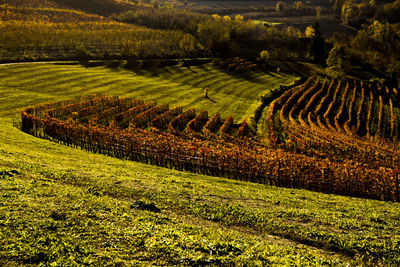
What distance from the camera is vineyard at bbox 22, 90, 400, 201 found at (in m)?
38.1

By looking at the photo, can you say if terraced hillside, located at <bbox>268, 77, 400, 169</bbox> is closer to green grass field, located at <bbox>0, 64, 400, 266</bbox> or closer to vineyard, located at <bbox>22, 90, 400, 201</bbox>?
vineyard, located at <bbox>22, 90, 400, 201</bbox>

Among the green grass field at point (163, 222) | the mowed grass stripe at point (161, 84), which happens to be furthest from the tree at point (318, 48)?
the green grass field at point (163, 222)

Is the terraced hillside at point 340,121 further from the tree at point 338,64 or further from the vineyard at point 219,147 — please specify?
the tree at point 338,64

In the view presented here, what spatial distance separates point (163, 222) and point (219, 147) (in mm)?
28741

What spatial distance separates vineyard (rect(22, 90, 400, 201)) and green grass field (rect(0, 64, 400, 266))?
6.52m

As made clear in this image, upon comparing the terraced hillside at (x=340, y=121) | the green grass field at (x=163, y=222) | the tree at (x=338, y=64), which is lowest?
the terraced hillside at (x=340, y=121)

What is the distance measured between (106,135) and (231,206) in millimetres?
29871

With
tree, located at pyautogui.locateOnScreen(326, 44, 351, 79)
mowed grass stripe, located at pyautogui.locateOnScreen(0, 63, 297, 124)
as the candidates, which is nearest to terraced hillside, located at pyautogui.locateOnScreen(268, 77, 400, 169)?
tree, located at pyautogui.locateOnScreen(326, 44, 351, 79)

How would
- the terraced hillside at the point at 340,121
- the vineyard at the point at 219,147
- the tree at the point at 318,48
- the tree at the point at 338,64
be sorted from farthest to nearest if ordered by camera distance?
the tree at the point at 318,48
the tree at the point at 338,64
the terraced hillside at the point at 340,121
the vineyard at the point at 219,147

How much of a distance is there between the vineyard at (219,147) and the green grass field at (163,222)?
21.4ft

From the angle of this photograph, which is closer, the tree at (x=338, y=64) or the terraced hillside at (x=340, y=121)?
the terraced hillside at (x=340, y=121)

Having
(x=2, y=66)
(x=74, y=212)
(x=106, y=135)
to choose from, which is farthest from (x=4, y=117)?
(x=74, y=212)

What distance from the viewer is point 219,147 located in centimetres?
4775

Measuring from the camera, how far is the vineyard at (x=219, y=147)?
38.1 m
